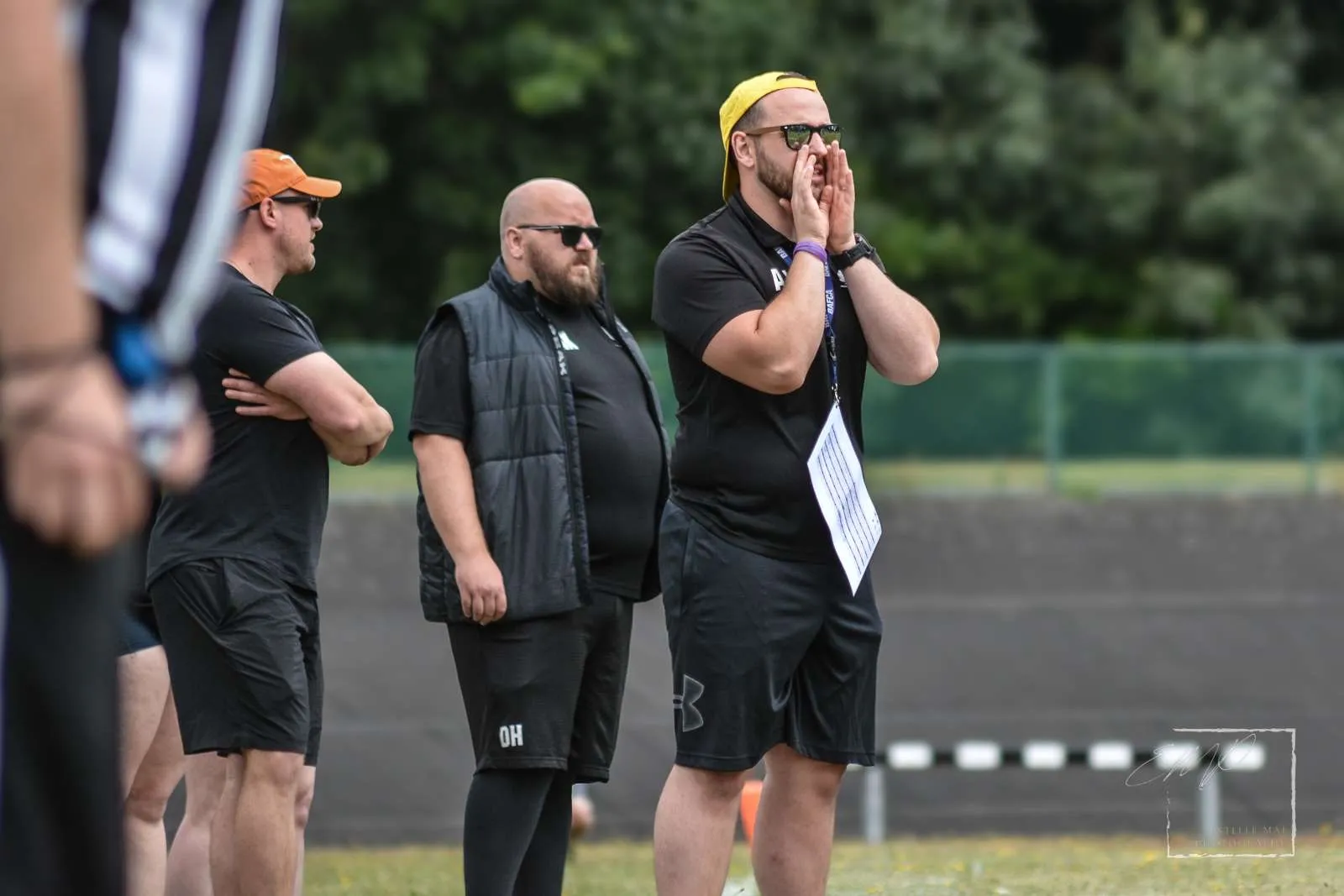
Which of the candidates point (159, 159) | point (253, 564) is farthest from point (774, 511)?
point (159, 159)

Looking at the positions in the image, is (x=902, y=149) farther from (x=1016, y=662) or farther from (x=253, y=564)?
(x=253, y=564)

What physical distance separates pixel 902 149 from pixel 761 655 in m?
27.3

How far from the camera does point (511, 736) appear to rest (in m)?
4.92

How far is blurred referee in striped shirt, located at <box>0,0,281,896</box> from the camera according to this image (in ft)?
5.49

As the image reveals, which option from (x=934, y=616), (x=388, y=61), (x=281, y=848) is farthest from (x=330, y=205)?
(x=281, y=848)

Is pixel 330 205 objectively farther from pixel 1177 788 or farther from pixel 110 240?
pixel 110 240

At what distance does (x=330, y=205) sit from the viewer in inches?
1150

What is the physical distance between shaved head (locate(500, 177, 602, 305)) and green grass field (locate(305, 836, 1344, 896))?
1978 mm

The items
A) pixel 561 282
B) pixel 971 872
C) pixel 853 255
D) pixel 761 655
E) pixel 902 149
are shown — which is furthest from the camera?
pixel 902 149

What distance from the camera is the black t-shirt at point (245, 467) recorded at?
485 centimetres

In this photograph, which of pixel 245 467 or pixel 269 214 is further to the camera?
pixel 269 214

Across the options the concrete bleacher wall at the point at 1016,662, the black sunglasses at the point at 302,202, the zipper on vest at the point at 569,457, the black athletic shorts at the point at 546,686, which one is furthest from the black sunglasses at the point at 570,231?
the concrete bleacher wall at the point at 1016,662

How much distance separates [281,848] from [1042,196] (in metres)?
27.7

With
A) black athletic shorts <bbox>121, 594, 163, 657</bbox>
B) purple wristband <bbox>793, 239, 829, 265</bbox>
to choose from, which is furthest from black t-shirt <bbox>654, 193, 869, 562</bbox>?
black athletic shorts <bbox>121, 594, 163, 657</bbox>
